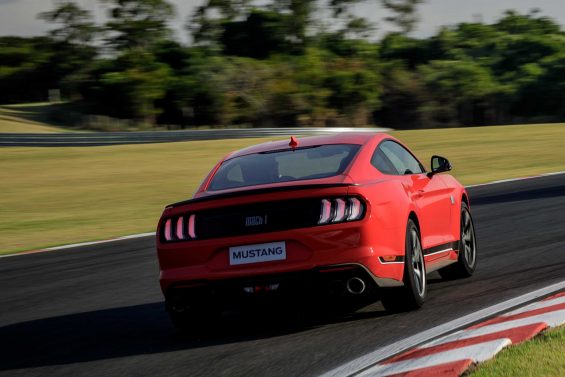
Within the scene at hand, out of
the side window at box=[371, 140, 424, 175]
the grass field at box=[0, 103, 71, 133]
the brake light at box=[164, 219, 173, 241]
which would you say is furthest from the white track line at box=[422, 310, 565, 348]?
the grass field at box=[0, 103, 71, 133]

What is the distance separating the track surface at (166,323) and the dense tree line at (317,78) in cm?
6395

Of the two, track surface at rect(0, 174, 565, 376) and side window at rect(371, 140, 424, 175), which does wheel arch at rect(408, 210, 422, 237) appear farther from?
track surface at rect(0, 174, 565, 376)

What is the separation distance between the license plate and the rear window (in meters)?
0.69

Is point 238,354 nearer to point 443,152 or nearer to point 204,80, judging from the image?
point 443,152

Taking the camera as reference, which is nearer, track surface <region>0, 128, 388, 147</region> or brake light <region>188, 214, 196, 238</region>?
brake light <region>188, 214, 196, 238</region>

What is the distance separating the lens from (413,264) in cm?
756

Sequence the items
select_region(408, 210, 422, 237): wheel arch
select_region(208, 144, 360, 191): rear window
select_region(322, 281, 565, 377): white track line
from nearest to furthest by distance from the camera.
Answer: select_region(322, 281, 565, 377): white track line
select_region(208, 144, 360, 191): rear window
select_region(408, 210, 422, 237): wheel arch

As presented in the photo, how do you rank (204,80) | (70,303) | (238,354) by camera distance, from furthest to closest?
(204,80), (70,303), (238,354)

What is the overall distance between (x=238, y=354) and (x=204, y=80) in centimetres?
7533

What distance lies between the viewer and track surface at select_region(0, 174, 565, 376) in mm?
6250

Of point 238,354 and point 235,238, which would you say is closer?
point 238,354

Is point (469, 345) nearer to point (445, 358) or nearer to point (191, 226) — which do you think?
point (445, 358)

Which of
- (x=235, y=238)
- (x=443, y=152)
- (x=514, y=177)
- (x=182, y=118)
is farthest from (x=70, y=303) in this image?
(x=182, y=118)

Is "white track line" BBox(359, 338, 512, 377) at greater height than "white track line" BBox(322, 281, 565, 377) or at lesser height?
greater
